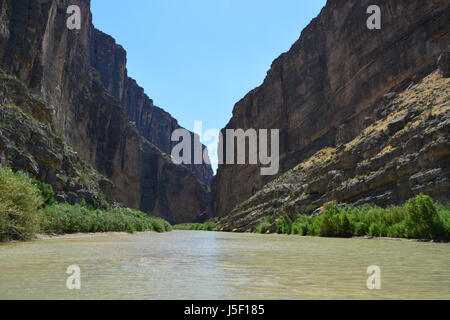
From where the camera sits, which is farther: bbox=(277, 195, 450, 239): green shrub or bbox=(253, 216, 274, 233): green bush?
bbox=(253, 216, 274, 233): green bush

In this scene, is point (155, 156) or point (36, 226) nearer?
point (36, 226)

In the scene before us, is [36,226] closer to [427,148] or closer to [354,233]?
[354,233]

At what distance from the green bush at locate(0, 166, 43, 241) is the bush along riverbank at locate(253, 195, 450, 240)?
21.6 m

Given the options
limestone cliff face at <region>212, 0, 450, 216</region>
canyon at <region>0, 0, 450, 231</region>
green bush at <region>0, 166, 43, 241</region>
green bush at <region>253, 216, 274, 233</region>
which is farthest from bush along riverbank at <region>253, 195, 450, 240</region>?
limestone cliff face at <region>212, 0, 450, 216</region>

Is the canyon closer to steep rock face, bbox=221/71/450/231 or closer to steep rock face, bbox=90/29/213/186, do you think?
steep rock face, bbox=221/71/450/231

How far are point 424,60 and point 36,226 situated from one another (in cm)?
5394

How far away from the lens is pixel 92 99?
283ft

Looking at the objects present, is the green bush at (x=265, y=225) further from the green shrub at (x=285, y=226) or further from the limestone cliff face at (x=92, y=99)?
the limestone cliff face at (x=92, y=99)

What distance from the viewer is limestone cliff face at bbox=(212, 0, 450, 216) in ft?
175

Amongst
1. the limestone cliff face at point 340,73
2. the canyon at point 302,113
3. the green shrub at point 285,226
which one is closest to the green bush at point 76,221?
the canyon at point 302,113

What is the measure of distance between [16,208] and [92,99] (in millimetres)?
72876

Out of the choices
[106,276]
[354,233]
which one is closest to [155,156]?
[354,233]

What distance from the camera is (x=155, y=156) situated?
162 m

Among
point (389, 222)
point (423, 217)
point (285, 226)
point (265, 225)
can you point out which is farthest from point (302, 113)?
point (423, 217)
